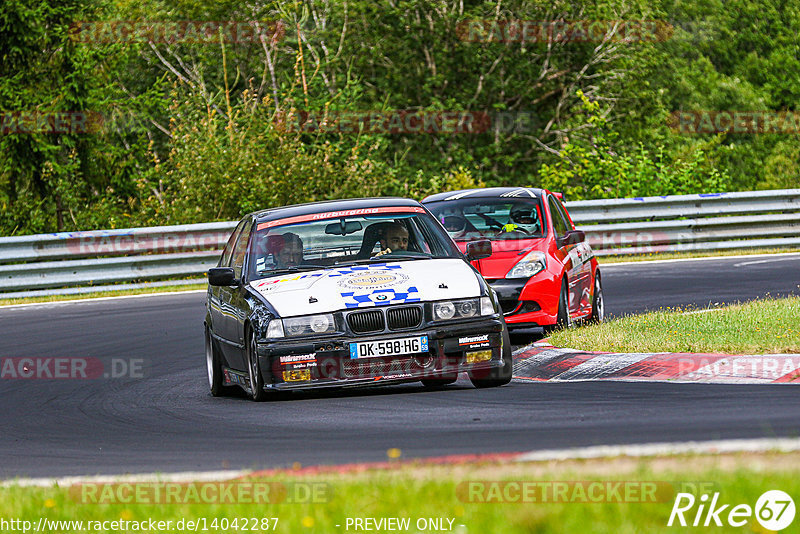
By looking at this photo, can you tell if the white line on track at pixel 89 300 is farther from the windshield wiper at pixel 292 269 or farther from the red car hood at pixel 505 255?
the windshield wiper at pixel 292 269

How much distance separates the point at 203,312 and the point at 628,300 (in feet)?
18.0

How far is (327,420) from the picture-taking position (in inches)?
337

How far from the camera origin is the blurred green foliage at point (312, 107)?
84.0ft

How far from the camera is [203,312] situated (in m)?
17.3

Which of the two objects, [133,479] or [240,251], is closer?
[133,479]

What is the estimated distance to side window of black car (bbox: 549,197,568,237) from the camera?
14.1 metres

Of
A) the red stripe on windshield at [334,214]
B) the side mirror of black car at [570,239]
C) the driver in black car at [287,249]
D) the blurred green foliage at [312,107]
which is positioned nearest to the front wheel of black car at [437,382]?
the driver in black car at [287,249]

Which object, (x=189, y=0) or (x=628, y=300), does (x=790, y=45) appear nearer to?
(x=189, y=0)

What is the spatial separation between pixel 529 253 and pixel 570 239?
0.66 metres

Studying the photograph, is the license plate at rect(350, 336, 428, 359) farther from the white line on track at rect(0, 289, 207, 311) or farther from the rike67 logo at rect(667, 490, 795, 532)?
the white line on track at rect(0, 289, 207, 311)

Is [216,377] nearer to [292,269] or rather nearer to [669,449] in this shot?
[292,269]

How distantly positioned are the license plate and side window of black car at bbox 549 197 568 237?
4829 mm

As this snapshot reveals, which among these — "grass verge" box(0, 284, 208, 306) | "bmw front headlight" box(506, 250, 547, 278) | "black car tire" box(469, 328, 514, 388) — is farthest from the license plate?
"grass verge" box(0, 284, 208, 306)

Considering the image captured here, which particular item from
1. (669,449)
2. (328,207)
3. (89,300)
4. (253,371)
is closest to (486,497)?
(669,449)
